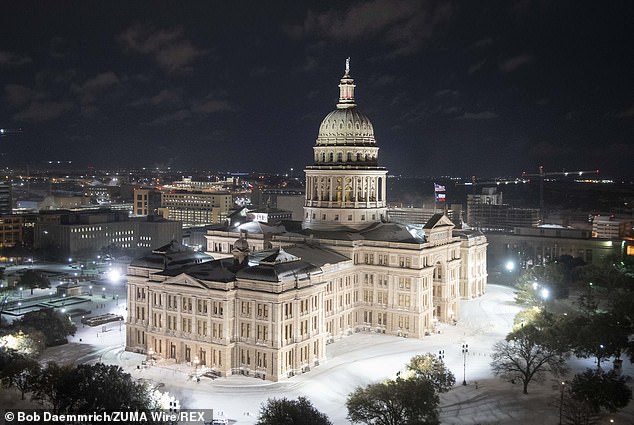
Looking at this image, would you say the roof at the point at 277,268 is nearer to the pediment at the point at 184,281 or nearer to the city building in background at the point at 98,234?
the pediment at the point at 184,281

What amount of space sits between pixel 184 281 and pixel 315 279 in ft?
48.9

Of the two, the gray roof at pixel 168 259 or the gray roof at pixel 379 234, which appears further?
the gray roof at pixel 379 234

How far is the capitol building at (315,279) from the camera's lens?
78.2 m

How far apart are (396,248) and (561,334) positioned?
27.5m

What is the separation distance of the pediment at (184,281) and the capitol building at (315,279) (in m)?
0.13

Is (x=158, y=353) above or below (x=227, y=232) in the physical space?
below

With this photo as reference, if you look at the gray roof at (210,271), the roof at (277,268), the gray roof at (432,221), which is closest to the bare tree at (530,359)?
the roof at (277,268)

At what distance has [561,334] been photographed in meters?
77.6

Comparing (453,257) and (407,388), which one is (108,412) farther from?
(453,257)

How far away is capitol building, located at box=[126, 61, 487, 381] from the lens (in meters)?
78.2

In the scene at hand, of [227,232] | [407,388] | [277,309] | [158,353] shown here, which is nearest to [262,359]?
[277,309]

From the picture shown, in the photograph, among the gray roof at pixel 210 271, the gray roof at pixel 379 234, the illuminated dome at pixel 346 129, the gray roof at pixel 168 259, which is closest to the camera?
the gray roof at pixel 210 271

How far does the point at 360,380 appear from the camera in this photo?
249ft

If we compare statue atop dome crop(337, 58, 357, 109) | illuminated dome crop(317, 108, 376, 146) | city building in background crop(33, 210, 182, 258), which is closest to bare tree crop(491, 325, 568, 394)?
illuminated dome crop(317, 108, 376, 146)
